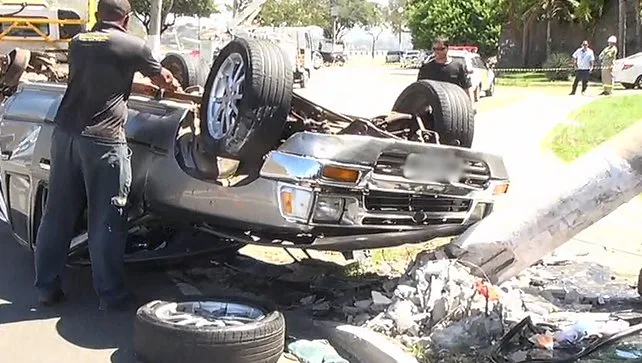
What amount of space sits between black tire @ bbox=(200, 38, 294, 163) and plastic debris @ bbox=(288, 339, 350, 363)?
1101 millimetres

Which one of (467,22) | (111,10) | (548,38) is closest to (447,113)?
(111,10)

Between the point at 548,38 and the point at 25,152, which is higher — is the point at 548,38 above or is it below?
below

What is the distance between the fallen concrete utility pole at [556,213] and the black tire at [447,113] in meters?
0.59

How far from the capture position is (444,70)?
8.83 meters

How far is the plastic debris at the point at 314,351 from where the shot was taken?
5.11 m

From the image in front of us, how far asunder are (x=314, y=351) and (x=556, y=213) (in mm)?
1830

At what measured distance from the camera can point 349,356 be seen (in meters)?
5.18

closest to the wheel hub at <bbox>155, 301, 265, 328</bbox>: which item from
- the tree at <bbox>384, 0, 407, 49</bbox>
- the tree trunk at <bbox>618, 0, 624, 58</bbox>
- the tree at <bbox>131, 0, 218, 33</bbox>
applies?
the tree trunk at <bbox>618, 0, 624, 58</bbox>

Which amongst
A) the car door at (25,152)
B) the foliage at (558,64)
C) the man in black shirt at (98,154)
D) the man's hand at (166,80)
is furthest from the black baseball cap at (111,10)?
the foliage at (558,64)

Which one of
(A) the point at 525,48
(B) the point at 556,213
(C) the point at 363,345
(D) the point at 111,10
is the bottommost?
(A) the point at 525,48

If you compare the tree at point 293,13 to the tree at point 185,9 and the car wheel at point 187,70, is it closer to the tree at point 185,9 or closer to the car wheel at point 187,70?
the tree at point 185,9

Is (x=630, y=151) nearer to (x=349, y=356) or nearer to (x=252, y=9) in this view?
(x=349, y=356)

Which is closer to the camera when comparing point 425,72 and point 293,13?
point 425,72

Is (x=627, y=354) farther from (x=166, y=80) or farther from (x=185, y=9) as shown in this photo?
(x=185, y=9)
